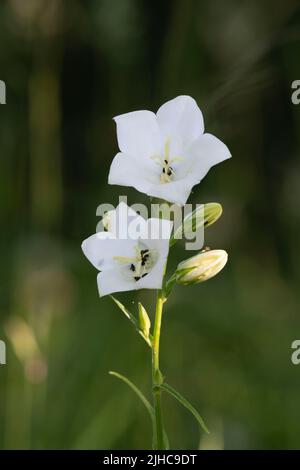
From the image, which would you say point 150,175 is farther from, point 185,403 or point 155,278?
point 185,403

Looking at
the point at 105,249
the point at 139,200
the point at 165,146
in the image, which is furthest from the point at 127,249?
the point at 139,200

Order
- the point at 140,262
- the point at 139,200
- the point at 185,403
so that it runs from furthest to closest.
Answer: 1. the point at 139,200
2. the point at 140,262
3. the point at 185,403

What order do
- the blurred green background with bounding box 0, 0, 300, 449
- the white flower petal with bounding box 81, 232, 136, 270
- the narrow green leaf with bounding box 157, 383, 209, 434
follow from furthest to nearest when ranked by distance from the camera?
1. the blurred green background with bounding box 0, 0, 300, 449
2. the white flower petal with bounding box 81, 232, 136, 270
3. the narrow green leaf with bounding box 157, 383, 209, 434

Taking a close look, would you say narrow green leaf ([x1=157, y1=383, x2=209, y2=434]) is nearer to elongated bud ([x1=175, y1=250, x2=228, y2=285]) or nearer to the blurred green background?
elongated bud ([x1=175, y1=250, x2=228, y2=285])

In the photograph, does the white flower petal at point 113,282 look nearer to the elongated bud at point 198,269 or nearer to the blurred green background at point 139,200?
the elongated bud at point 198,269

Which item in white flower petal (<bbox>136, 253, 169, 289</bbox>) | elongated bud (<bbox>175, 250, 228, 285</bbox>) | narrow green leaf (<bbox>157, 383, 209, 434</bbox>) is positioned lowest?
narrow green leaf (<bbox>157, 383, 209, 434</bbox>)

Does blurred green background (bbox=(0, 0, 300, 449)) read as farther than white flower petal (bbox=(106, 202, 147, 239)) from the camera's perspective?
Yes

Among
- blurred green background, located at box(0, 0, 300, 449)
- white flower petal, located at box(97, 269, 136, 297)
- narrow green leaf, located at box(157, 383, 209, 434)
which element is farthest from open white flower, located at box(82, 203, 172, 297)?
blurred green background, located at box(0, 0, 300, 449)
